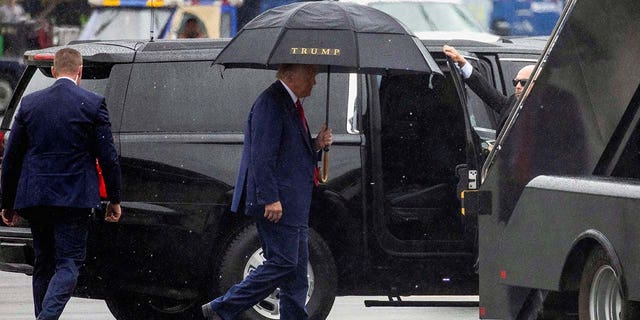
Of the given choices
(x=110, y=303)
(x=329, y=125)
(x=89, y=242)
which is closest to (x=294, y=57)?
(x=329, y=125)

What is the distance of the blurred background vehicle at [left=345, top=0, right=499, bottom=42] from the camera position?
2125cm

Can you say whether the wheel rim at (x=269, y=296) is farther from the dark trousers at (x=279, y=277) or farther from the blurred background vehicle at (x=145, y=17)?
the blurred background vehicle at (x=145, y=17)

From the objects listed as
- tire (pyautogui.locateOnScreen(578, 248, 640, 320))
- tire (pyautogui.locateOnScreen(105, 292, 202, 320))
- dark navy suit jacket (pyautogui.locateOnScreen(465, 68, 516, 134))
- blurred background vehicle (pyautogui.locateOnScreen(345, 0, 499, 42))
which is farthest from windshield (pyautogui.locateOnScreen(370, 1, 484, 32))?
tire (pyautogui.locateOnScreen(578, 248, 640, 320))

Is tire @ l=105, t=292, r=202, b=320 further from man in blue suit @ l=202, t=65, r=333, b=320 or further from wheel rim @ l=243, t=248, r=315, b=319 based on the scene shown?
man in blue suit @ l=202, t=65, r=333, b=320

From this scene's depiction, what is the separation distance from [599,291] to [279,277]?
6.21ft

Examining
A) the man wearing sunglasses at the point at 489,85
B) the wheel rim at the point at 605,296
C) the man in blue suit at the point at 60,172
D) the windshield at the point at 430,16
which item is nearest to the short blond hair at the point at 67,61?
the man in blue suit at the point at 60,172

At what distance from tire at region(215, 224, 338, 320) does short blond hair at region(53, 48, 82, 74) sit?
1.42 m

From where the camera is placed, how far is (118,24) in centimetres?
2561

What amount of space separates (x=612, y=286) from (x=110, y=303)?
4304 millimetres

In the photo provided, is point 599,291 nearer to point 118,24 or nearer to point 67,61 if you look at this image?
point 67,61

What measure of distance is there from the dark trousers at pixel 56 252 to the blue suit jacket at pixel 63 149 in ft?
0.31

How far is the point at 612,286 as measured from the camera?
713cm

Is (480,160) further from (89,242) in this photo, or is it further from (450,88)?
(89,242)

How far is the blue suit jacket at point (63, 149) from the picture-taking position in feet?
28.8
